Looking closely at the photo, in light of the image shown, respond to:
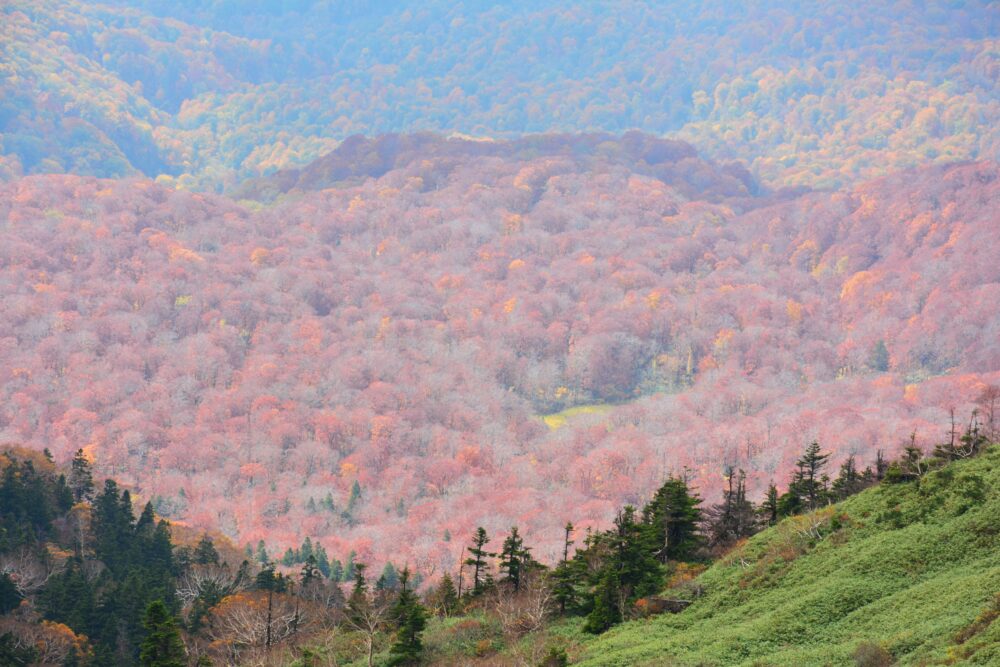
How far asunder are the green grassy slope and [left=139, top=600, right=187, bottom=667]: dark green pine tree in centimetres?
2299

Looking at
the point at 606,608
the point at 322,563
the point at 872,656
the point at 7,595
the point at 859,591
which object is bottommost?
the point at 872,656

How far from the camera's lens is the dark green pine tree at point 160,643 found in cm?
6125

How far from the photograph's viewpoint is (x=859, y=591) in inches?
1933

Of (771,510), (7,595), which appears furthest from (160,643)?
(771,510)

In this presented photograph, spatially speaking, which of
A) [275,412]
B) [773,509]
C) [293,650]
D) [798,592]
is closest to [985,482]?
[798,592]

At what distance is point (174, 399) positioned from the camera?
7613 inches

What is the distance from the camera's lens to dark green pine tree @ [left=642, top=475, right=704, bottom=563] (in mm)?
72750

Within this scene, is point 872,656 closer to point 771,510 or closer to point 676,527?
point 676,527

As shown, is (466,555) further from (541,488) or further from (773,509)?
(773,509)

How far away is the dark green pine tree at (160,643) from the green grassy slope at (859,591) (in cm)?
2299

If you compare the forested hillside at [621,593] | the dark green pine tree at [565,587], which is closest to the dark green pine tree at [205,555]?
the forested hillside at [621,593]

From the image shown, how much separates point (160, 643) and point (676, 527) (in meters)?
33.2

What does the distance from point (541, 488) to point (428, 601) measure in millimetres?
82356

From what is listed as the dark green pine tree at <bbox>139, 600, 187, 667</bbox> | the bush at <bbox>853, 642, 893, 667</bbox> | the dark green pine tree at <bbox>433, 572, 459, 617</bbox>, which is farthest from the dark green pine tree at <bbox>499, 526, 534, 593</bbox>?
the bush at <bbox>853, 642, 893, 667</bbox>
